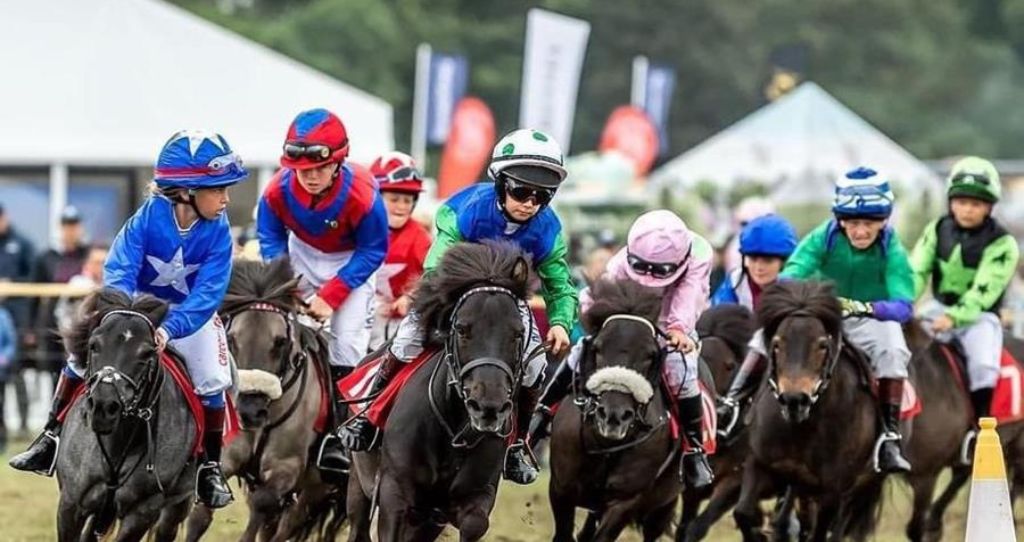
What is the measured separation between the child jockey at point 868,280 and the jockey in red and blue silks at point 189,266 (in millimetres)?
3732

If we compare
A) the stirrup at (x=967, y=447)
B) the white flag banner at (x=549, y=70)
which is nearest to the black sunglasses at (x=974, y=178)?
the stirrup at (x=967, y=447)

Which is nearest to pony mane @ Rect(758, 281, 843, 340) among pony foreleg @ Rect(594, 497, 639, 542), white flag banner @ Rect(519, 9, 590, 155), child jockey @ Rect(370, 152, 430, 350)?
pony foreleg @ Rect(594, 497, 639, 542)

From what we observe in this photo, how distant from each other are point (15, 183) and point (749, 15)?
46.8 metres

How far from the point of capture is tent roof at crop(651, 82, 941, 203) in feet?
109

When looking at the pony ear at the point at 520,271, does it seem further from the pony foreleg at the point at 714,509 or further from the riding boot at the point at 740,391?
the riding boot at the point at 740,391

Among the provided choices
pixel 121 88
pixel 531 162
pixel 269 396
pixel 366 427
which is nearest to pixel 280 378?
pixel 269 396

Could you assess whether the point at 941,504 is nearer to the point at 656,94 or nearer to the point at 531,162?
the point at 531,162

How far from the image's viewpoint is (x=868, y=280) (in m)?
11.3

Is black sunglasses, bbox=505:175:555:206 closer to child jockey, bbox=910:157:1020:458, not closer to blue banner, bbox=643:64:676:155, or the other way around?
child jockey, bbox=910:157:1020:458

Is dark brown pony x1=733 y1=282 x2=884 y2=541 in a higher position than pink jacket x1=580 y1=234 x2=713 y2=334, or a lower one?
lower

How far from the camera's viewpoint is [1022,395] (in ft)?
42.1

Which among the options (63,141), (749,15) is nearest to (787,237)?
(63,141)

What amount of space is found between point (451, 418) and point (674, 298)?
209 cm

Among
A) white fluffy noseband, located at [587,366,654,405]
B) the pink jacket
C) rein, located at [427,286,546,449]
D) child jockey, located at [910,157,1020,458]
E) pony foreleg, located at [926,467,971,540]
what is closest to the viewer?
rein, located at [427,286,546,449]
